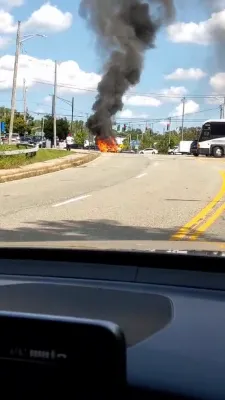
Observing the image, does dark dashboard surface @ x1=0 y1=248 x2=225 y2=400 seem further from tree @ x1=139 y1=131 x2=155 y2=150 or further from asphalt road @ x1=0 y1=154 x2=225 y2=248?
tree @ x1=139 y1=131 x2=155 y2=150

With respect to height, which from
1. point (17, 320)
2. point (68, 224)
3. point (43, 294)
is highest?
point (17, 320)

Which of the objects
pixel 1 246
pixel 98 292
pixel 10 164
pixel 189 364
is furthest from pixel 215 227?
pixel 10 164

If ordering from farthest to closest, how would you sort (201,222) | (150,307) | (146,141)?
(146,141)
(201,222)
(150,307)

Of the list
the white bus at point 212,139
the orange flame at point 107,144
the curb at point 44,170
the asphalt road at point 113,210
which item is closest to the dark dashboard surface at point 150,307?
the asphalt road at point 113,210

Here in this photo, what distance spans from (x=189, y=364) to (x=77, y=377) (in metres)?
0.43

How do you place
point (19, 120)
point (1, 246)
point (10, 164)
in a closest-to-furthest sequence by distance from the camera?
1. point (1, 246)
2. point (10, 164)
3. point (19, 120)

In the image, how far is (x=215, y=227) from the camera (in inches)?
412

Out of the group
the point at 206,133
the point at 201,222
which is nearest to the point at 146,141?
the point at 206,133

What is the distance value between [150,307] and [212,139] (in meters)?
47.6

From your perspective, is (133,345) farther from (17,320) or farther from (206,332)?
(17,320)

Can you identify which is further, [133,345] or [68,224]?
[68,224]

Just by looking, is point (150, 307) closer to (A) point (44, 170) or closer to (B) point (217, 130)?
(A) point (44, 170)

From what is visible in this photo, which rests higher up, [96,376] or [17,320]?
[17,320]

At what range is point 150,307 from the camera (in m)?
2.38
